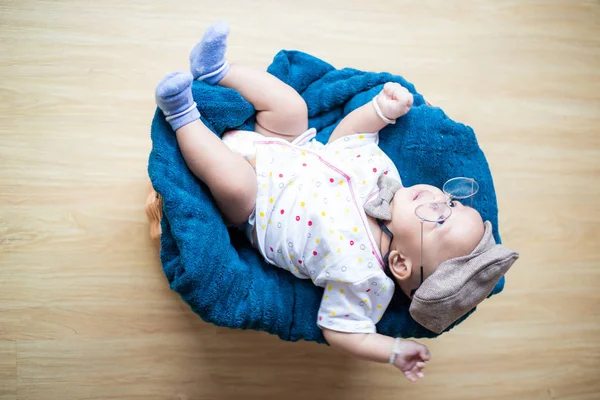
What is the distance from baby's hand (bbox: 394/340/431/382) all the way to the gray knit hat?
6 centimetres

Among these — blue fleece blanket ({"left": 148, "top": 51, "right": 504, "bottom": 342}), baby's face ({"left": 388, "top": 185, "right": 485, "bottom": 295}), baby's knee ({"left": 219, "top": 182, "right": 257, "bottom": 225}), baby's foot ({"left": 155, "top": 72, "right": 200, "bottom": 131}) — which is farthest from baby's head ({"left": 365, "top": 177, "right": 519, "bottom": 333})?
baby's foot ({"left": 155, "top": 72, "right": 200, "bottom": 131})

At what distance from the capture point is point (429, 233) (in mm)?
1085

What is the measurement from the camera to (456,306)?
106 centimetres

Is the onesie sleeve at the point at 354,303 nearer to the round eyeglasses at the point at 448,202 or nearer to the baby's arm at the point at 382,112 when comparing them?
the round eyeglasses at the point at 448,202

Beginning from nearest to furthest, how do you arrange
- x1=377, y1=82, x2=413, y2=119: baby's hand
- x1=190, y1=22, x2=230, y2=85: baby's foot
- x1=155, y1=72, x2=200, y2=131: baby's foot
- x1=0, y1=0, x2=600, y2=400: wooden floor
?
x1=155, y1=72, x2=200, y2=131: baby's foot < x1=190, y1=22, x2=230, y2=85: baby's foot < x1=377, y1=82, x2=413, y2=119: baby's hand < x1=0, y1=0, x2=600, y2=400: wooden floor

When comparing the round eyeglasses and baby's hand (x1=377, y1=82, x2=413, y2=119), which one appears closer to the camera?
the round eyeglasses

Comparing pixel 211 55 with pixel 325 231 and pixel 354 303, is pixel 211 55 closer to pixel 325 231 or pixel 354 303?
pixel 325 231

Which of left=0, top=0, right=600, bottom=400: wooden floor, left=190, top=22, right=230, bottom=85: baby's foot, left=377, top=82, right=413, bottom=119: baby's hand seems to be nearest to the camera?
left=190, top=22, right=230, bottom=85: baby's foot

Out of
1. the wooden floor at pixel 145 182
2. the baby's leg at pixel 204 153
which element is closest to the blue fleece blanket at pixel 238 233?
the baby's leg at pixel 204 153

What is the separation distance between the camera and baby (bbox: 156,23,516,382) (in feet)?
3.47

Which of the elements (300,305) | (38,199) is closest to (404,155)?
(300,305)

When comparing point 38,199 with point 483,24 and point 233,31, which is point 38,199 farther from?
point 483,24

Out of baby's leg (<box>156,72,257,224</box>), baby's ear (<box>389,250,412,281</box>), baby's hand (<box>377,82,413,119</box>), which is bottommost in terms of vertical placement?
baby's ear (<box>389,250,412,281</box>)

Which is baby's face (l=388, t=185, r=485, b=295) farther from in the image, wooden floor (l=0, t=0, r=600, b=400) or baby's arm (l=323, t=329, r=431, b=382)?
wooden floor (l=0, t=0, r=600, b=400)
